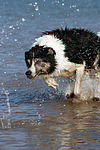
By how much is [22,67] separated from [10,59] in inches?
30.6

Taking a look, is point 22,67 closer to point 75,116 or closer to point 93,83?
point 93,83

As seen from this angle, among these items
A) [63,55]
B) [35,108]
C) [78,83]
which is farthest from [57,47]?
[35,108]

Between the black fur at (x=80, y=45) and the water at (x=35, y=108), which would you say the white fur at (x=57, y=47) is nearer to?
the black fur at (x=80, y=45)

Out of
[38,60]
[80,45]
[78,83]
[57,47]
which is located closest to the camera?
[38,60]

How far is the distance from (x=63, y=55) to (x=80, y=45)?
0.41 metres

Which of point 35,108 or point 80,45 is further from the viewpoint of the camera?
point 80,45

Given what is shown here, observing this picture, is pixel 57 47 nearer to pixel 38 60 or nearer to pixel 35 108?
pixel 38 60

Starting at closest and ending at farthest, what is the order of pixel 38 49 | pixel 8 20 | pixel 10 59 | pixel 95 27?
pixel 38 49 → pixel 10 59 → pixel 95 27 → pixel 8 20

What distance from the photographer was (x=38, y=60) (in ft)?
22.4

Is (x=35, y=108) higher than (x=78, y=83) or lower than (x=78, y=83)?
lower

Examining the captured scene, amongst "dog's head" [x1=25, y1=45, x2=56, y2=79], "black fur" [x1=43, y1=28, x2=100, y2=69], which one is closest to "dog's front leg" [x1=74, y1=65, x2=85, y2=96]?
"black fur" [x1=43, y1=28, x2=100, y2=69]

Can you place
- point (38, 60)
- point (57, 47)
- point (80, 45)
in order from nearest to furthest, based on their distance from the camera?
point (38, 60) → point (57, 47) → point (80, 45)

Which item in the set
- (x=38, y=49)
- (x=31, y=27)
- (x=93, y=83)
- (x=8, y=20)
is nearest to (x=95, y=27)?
(x=31, y=27)

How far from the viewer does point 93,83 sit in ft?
25.8
